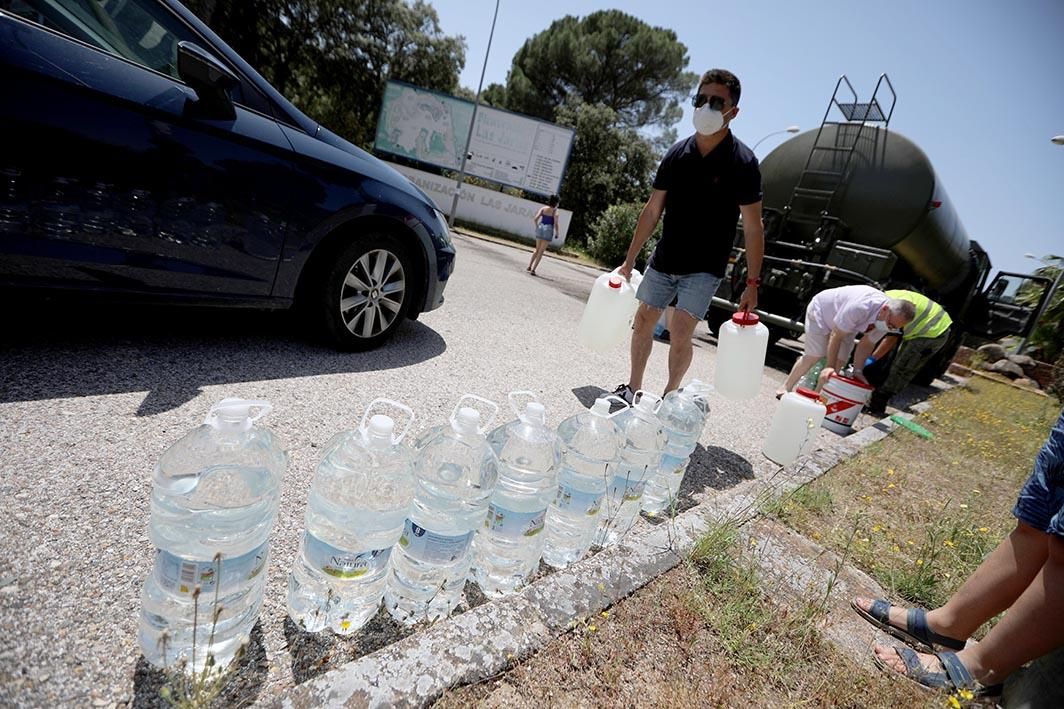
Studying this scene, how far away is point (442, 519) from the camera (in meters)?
1.54

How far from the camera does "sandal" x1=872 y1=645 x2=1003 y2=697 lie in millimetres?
1653

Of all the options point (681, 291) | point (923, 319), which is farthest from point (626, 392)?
point (923, 319)

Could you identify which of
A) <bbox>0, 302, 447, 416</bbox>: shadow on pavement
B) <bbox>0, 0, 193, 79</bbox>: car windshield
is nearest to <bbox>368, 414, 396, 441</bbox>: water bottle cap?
<bbox>0, 302, 447, 416</bbox>: shadow on pavement

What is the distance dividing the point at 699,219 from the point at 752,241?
39 cm

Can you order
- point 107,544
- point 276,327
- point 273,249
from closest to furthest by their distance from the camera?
point 107,544
point 273,249
point 276,327

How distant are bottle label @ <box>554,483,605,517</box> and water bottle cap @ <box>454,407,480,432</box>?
542 millimetres

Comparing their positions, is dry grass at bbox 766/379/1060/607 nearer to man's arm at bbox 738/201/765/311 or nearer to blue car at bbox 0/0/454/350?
man's arm at bbox 738/201/765/311

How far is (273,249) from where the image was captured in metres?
2.73

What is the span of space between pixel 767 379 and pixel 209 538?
6.29 m

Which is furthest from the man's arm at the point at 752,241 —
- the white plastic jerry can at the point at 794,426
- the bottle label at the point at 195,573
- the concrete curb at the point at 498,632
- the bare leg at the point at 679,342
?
the bottle label at the point at 195,573

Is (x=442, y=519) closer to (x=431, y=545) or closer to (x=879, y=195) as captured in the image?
(x=431, y=545)

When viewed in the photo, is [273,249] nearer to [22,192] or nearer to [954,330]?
[22,192]

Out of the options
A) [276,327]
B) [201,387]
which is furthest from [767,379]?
[201,387]

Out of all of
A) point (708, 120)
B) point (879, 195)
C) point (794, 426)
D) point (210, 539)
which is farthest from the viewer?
point (879, 195)
